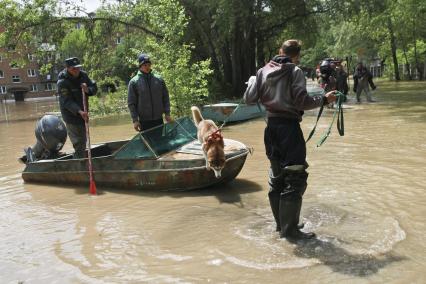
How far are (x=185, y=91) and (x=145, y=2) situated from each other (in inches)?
327

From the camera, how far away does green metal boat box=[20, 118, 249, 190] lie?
305 inches

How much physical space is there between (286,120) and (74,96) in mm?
5073

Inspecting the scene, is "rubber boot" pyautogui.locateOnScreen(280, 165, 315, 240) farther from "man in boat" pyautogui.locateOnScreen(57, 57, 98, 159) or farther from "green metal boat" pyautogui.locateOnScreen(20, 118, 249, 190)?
"man in boat" pyautogui.locateOnScreen(57, 57, 98, 159)

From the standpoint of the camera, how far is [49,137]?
32.4 feet

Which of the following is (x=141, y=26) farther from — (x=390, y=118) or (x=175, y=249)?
(x=175, y=249)

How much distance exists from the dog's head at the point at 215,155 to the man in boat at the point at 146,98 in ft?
6.54

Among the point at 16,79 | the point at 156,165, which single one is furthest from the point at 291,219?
the point at 16,79

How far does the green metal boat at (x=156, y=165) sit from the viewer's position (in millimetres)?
7746

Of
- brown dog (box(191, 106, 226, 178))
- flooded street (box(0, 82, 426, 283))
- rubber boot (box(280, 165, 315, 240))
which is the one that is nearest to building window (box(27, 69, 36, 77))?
flooded street (box(0, 82, 426, 283))

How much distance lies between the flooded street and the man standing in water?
1.44 feet

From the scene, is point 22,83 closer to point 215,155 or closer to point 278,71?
point 215,155

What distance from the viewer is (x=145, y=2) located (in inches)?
892

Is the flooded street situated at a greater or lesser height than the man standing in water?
lesser

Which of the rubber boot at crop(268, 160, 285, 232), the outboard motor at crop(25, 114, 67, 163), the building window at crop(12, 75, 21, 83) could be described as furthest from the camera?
the building window at crop(12, 75, 21, 83)
